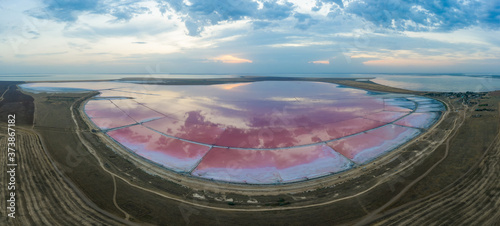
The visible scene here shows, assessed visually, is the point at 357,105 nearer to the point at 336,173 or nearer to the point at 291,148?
the point at 291,148

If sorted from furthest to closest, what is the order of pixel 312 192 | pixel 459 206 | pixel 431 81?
pixel 431 81, pixel 312 192, pixel 459 206

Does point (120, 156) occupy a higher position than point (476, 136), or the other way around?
point (476, 136)

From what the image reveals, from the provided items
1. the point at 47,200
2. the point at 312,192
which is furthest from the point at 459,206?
the point at 47,200

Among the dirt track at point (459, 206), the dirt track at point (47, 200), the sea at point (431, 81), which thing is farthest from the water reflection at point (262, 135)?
the sea at point (431, 81)

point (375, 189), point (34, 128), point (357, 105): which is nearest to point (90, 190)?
point (375, 189)

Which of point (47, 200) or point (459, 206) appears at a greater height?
point (459, 206)

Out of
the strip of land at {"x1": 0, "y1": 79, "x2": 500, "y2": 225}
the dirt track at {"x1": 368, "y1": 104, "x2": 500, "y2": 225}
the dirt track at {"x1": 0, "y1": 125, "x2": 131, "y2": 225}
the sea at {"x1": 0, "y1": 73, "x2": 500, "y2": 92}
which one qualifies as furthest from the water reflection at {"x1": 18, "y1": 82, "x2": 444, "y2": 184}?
the sea at {"x1": 0, "y1": 73, "x2": 500, "y2": 92}

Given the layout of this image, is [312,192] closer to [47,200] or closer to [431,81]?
[47,200]

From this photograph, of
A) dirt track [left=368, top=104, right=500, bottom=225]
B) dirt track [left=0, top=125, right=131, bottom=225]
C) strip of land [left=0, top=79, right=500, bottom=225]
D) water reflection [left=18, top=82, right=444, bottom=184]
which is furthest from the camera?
water reflection [left=18, top=82, right=444, bottom=184]

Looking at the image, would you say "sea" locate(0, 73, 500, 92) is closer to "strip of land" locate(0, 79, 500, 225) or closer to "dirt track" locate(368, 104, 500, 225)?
"strip of land" locate(0, 79, 500, 225)

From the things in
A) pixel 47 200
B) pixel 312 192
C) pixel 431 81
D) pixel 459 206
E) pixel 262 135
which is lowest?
pixel 47 200

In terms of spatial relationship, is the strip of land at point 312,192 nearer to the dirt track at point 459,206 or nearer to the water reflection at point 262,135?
the dirt track at point 459,206
